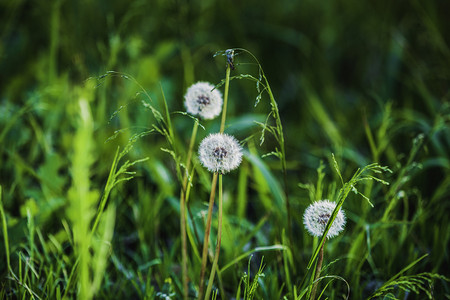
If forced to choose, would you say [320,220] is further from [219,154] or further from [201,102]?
[201,102]

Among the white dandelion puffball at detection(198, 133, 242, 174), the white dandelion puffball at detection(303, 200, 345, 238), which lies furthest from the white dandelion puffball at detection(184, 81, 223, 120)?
the white dandelion puffball at detection(303, 200, 345, 238)

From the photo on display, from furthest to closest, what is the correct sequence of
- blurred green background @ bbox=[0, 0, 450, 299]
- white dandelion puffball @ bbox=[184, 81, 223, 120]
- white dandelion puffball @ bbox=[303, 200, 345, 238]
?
blurred green background @ bbox=[0, 0, 450, 299] < white dandelion puffball @ bbox=[184, 81, 223, 120] < white dandelion puffball @ bbox=[303, 200, 345, 238]

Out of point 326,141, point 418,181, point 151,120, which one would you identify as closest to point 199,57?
point 151,120

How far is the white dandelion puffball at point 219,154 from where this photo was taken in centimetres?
83

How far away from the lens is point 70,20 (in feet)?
7.71

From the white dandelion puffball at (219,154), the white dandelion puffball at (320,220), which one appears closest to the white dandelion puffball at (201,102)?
the white dandelion puffball at (219,154)

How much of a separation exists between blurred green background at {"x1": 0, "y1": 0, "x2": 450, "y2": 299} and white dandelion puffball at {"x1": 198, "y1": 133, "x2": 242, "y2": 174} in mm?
126

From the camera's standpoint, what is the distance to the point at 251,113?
223cm

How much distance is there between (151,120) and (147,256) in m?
0.87

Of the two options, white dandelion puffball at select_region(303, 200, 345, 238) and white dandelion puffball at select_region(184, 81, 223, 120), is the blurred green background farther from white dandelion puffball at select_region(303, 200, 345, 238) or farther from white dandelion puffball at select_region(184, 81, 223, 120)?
white dandelion puffball at select_region(303, 200, 345, 238)

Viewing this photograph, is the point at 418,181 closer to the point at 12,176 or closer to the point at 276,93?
the point at 276,93

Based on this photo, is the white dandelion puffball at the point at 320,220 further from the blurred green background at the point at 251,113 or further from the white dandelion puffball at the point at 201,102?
the white dandelion puffball at the point at 201,102

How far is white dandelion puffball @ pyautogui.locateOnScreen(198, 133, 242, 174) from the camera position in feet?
2.72

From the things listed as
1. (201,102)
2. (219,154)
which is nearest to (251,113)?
(201,102)
